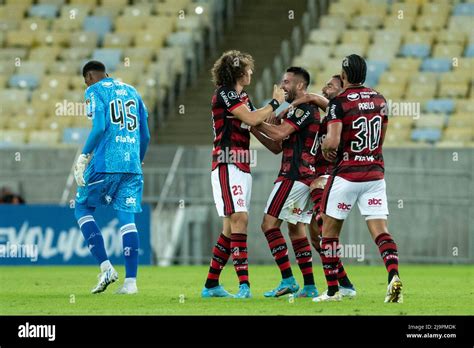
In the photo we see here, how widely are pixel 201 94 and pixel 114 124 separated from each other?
13.4 metres

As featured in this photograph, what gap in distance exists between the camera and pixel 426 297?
13.7 meters

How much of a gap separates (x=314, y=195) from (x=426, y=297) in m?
1.63

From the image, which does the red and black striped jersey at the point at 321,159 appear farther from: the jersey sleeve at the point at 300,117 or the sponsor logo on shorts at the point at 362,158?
the sponsor logo on shorts at the point at 362,158

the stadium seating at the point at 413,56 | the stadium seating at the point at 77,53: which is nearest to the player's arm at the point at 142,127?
the stadium seating at the point at 413,56

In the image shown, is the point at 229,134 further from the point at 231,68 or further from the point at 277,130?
the point at 231,68

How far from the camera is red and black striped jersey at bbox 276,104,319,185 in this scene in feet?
43.6

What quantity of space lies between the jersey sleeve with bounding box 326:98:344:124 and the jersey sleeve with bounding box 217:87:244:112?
44.3 inches

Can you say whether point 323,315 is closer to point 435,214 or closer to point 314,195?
point 314,195

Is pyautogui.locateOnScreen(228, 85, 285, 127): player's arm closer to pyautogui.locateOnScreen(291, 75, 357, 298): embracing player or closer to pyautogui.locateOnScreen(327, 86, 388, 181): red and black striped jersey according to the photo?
pyautogui.locateOnScreen(291, 75, 357, 298): embracing player

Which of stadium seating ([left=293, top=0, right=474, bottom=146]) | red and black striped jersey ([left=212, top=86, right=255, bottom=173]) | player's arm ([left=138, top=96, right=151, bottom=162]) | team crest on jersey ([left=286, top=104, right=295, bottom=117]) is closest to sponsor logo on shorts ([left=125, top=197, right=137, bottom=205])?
player's arm ([left=138, top=96, right=151, bottom=162])

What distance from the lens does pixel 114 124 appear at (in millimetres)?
13664

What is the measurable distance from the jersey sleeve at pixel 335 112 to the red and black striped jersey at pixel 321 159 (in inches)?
45.9

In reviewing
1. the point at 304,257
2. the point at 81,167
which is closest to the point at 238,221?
the point at 304,257
